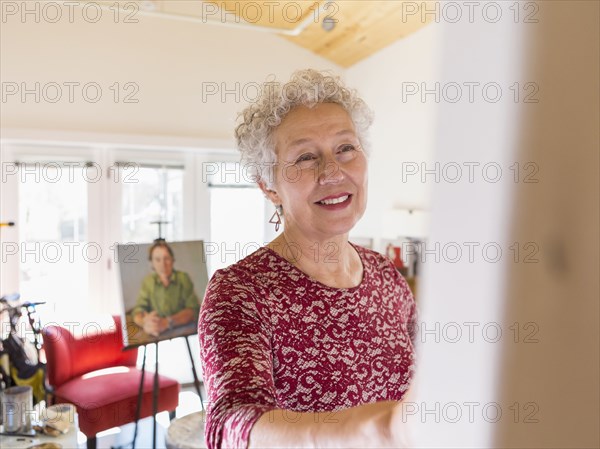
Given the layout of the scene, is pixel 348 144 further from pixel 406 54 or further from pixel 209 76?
pixel 209 76

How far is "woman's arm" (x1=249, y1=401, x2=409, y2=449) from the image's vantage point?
31 cm

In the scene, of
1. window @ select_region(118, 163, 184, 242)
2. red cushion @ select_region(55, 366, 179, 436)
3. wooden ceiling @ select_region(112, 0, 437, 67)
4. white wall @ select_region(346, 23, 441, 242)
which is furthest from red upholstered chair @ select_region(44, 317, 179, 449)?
wooden ceiling @ select_region(112, 0, 437, 67)

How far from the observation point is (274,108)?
112cm

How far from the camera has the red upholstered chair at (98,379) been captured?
311 cm

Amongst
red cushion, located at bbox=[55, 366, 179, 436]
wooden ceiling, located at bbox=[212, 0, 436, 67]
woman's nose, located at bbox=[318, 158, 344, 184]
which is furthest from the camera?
wooden ceiling, located at bbox=[212, 0, 436, 67]

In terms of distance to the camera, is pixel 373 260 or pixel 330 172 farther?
pixel 373 260

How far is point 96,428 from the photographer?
10.1 ft

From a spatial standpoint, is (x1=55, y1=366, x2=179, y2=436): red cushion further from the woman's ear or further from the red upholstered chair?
the woman's ear

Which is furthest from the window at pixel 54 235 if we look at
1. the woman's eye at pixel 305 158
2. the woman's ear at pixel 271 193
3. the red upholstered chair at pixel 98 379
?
the woman's eye at pixel 305 158

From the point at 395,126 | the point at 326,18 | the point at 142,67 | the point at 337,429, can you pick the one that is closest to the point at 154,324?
the point at 142,67

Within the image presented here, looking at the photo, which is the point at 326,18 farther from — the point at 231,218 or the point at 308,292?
the point at 308,292

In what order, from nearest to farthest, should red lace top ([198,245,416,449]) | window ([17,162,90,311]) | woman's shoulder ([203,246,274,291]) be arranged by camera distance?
red lace top ([198,245,416,449]) < woman's shoulder ([203,246,274,291]) < window ([17,162,90,311])

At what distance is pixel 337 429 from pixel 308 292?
1.98 feet

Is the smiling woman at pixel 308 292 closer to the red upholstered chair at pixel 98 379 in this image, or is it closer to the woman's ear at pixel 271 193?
the woman's ear at pixel 271 193
